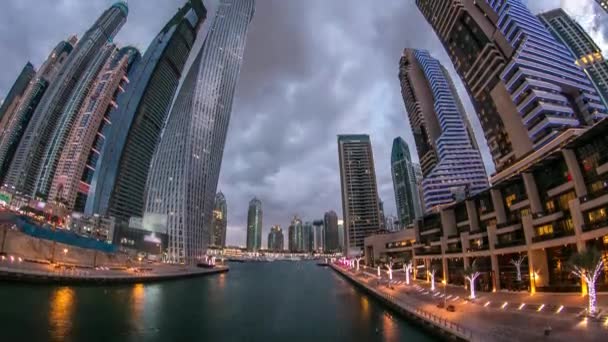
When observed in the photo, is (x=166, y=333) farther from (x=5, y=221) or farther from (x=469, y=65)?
(x=469, y=65)

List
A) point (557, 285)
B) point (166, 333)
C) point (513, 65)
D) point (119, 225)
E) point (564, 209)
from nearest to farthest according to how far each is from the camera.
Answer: point (166, 333) < point (557, 285) < point (564, 209) < point (513, 65) < point (119, 225)

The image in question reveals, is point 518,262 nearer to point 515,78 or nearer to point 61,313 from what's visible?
point 515,78

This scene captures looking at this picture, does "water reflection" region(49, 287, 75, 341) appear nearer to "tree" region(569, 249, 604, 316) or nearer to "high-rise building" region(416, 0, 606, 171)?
"tree" region(569, 249, 604, 316)

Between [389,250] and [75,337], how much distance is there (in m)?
129

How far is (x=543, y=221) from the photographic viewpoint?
159ft

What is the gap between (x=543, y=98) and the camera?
85.1m

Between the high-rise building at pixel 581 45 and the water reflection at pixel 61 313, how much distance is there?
588 ft

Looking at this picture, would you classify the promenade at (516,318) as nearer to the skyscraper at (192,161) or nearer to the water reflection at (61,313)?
the water reflection at (61,313)

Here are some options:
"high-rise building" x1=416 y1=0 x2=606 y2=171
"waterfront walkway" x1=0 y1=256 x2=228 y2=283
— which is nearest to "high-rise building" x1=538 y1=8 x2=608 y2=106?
"high-rise building" x1=416 y1=0 x2=606 y2=171

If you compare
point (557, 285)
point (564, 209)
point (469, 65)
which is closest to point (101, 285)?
point (557, 285)

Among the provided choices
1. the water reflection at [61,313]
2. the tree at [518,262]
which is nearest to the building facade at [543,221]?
the tree at [518,262]

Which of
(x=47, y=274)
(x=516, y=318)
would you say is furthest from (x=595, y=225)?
(x=47, y=274)

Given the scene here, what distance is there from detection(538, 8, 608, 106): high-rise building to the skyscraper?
179m

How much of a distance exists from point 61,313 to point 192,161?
432 feet
